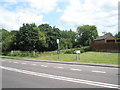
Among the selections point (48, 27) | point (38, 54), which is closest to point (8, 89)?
point (38, 54)

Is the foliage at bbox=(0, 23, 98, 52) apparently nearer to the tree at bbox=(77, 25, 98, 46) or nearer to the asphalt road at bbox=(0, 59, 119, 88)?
the tree at bbox=(77, 25, 98, 46)

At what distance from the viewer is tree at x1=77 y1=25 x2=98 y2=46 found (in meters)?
68.5

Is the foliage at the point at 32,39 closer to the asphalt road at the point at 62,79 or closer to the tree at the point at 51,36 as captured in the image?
the tree at the point at 51,36

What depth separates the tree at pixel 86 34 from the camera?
6850cm

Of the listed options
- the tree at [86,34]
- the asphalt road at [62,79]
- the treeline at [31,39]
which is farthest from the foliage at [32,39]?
the asphalt road at [62,79]

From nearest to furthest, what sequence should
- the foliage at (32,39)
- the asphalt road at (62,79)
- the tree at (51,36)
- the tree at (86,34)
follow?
the asphalt road at (62,79) < the foliage at (32,39) < the tree at (51,36) < the tree at (86,34)

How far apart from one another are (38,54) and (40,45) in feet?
54.6

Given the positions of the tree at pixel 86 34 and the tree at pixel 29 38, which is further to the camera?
the tree at pixel 86 34

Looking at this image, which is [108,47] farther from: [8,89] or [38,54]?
[8,89]

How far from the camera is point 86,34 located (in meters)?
70.3

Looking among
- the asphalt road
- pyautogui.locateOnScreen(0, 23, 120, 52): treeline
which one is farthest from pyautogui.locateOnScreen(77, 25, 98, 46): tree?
the asphalt road

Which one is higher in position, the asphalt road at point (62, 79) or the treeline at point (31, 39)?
the treeline at point (31, 39)

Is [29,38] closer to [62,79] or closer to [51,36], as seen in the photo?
[51,36]

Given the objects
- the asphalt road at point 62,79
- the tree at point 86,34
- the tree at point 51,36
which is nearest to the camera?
the asphalt road at point 62,79
